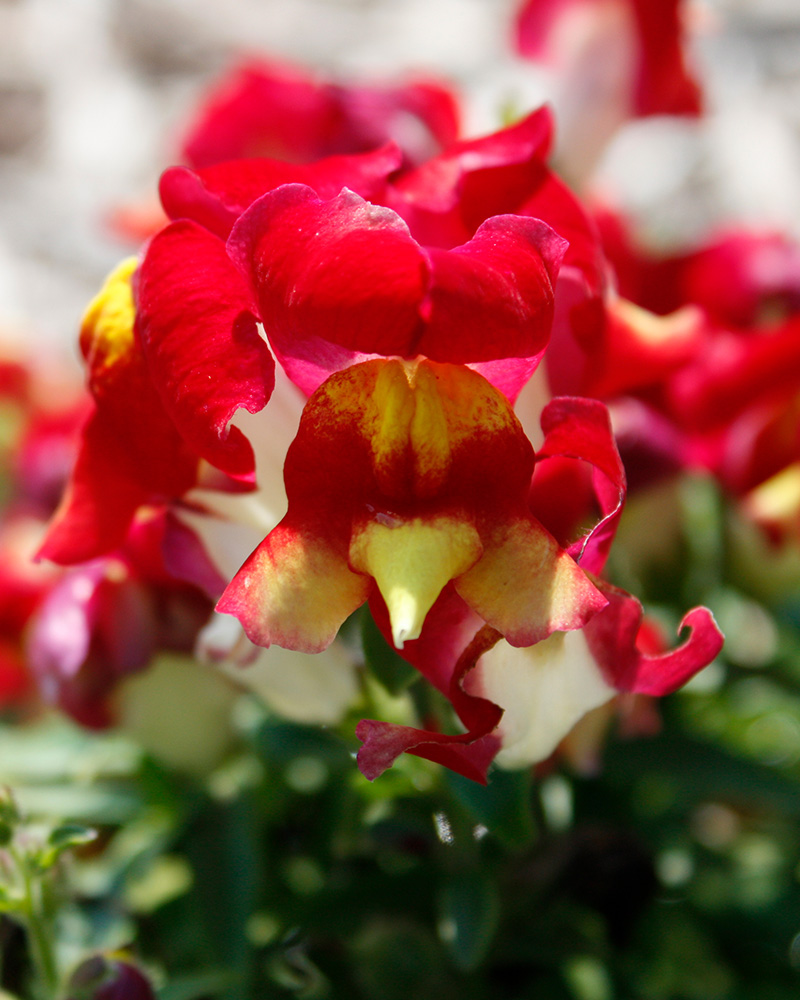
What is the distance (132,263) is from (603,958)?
0.37m

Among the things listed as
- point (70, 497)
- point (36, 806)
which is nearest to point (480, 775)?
point (70, 497)

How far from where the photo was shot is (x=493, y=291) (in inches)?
10.6

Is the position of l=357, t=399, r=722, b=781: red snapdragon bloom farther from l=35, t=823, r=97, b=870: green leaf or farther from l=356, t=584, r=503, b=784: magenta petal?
l=35, t=823, r=97, b=870: green leaf

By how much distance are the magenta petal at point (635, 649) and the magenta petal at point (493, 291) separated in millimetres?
75

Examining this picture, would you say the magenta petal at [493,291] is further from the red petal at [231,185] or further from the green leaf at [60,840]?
the green leaf at [60,840]

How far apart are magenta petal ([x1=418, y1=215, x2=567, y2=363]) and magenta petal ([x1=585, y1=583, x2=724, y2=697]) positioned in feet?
0.24

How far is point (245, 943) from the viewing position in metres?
0.44

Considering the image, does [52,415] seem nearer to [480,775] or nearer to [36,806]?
[36,806]

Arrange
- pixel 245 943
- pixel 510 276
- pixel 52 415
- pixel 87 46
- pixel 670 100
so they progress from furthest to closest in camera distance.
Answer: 1. pixel 87 46
2. pixel 52 415
3. pixel 670 100
4. pixel 245 943
5. pixel 510 276

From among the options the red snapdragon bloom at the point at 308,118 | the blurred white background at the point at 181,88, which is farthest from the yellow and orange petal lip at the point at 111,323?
the blurred white background at the point at 181,88

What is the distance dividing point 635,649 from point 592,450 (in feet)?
0.20

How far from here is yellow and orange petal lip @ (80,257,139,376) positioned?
1.11 feet

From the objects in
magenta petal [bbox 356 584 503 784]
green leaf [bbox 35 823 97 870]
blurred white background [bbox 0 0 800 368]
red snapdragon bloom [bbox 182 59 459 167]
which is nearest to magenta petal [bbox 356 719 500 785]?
magenta petal [bbox 356 584 503 784]

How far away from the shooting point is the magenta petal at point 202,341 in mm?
291
